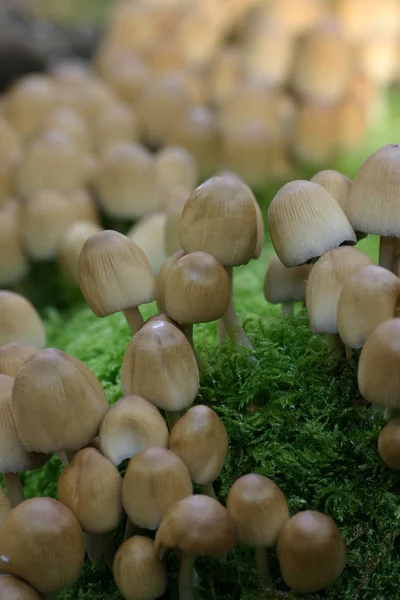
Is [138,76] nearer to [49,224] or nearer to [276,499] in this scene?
[49,224]

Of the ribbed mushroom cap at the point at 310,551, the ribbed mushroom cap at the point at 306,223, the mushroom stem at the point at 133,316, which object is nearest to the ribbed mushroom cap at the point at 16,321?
the mushroom stem at the point at 133,316

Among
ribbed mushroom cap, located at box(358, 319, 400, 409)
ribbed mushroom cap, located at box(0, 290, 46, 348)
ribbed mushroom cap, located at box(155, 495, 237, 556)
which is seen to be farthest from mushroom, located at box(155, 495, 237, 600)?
ribbed mushroom cap, located at box(0, 290, 46, 348)

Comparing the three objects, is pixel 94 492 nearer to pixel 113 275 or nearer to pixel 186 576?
pixel 186 576

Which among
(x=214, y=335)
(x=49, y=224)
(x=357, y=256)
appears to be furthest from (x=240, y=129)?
(x=357, y=256)

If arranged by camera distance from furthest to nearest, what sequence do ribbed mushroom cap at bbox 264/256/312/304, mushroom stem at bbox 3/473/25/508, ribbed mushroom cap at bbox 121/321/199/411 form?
1. ribbed mushroom cap at bbox 264/256/312/304
2. mushroom stem at bbox 3/473/25/508
3. ribbed mushroom cap at bbox 121/321/199/411

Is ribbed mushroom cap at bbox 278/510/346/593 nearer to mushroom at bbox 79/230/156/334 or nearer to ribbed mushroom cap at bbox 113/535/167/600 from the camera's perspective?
ribbed mushroom cap at bbox 113/535/167/600
